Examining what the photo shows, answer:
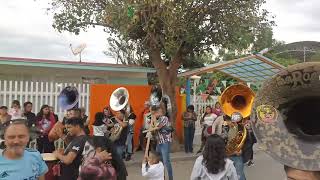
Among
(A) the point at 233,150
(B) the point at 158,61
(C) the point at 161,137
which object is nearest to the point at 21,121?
(A) the point at 233,150

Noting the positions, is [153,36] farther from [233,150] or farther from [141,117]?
[233,150]

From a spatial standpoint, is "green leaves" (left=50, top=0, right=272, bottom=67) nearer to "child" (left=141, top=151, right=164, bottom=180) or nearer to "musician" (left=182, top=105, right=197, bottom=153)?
"musician" (left=182, top=105, right=197, bottom=153)

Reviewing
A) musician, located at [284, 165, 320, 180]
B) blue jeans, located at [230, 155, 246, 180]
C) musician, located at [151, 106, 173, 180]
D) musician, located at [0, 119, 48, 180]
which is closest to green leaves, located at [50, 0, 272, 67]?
musician, located at [151, 106, 173, 180]

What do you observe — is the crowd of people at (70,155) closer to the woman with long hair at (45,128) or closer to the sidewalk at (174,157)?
the woman with long hair at (45,128)

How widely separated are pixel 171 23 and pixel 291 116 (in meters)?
9.64

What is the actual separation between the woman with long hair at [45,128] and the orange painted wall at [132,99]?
8.87 feet

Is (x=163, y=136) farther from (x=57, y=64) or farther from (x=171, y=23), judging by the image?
(x=57, y=64)

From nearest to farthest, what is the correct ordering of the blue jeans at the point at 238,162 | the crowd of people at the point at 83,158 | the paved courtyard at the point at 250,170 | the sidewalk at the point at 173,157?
the crowd of people at the point at 83,158, the blue jeans at the point at 238,162, the paved courtyard at the point at 250,170, the sidewalk at the point at 173,157

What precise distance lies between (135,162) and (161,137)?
3.30m

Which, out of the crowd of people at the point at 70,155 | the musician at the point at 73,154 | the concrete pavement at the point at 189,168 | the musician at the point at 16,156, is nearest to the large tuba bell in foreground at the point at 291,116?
the crowd of people at the point at 70,155

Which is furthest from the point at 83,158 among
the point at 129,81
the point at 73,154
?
the point at 129,81

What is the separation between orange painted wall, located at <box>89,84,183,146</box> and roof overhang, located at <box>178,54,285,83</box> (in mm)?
1506

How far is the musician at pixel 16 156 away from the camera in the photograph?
358 cm

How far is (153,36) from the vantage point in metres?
13.0
